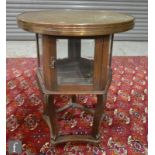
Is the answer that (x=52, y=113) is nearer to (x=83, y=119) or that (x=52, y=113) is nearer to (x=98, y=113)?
(x=98, y=113)

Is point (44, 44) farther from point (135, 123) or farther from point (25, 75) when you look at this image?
point (25, 75)

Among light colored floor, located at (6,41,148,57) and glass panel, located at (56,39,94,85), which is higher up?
glass panel, located at (56,39,94,85)

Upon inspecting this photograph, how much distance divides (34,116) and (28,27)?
78 cm

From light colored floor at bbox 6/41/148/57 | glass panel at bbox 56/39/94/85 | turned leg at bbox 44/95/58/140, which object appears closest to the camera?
glass panel at bbox 56/39/94/85

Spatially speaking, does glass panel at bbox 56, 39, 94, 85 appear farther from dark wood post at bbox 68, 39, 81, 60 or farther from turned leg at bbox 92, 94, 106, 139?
turned leg at bbox 92, 94, 106, 139

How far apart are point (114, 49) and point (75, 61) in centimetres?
210

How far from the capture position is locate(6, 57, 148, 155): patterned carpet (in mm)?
1414

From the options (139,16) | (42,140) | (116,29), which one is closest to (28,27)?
(116,29)

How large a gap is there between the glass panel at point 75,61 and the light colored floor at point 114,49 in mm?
1774

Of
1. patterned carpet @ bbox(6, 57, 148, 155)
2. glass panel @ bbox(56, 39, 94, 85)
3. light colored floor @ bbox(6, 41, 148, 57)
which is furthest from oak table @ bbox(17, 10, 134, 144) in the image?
light colored floor @ bbox(6, 41, 148, 57)

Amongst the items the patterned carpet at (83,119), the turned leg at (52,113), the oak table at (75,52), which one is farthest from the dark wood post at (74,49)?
the patterned carpet at (83,119)

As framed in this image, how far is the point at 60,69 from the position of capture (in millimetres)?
1233

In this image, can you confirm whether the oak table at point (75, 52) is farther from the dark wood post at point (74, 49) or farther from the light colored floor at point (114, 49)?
the light colored floor at point (114, 49)

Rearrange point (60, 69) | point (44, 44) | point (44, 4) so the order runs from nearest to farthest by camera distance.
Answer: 1. point (44, 44)
2. point (60, 69)
3. point (44, 4)
